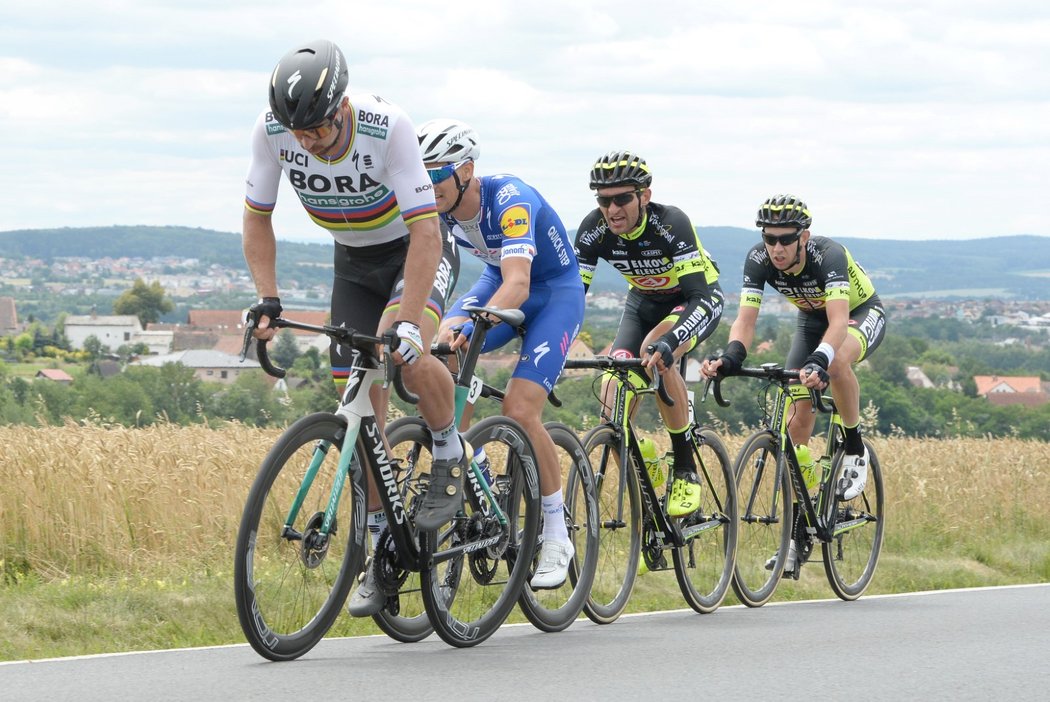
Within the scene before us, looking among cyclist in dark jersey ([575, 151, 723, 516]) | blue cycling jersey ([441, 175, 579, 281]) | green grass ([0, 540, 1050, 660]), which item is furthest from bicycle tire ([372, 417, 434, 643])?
cyclist in dark jersey ([575, 151, 723, 516])

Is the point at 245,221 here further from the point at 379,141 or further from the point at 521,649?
the point at 521,649

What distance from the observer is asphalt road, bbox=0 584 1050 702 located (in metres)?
5.21

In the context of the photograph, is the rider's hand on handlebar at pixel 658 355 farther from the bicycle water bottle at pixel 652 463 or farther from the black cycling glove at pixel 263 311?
the black cycling glove at pixel 263 311

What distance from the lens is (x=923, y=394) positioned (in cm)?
3747

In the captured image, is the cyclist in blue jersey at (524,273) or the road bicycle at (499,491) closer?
the road bicycle at (499,491)

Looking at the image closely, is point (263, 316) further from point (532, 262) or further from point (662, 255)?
point (662, 255)

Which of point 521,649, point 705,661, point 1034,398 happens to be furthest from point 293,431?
point 1034,398

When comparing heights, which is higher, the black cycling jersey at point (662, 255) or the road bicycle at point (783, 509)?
the black cycling jersey at point (662, 255)

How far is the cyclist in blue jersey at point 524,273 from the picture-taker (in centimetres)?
676

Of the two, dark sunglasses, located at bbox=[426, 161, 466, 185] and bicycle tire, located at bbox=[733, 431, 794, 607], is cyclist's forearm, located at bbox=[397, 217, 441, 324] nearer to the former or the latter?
dark sunglasses, located at bbox=[426, 161, 466, 185]

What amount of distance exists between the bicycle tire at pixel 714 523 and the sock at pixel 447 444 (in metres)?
2.71

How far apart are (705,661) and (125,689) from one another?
2.50 m

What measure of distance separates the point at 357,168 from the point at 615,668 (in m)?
2.33

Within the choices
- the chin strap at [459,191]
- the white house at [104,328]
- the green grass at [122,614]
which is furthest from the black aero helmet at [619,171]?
the white house at [104,328]
